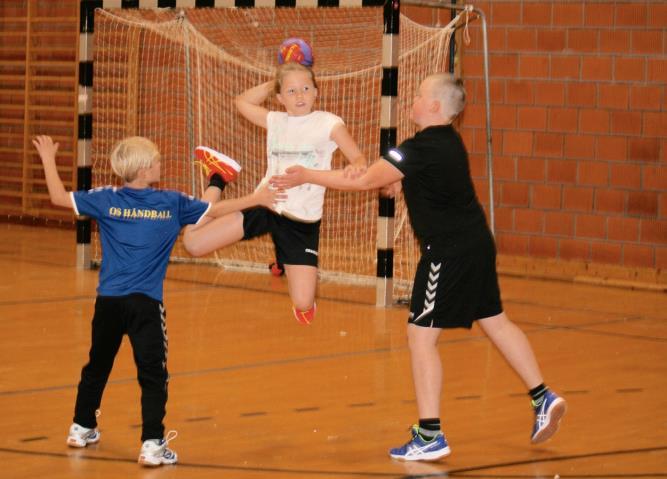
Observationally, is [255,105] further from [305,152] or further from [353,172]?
[353,172]

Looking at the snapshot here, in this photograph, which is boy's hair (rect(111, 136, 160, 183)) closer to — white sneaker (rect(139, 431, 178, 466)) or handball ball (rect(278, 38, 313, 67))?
white sneaker (rect(139, 431, 178, 466))

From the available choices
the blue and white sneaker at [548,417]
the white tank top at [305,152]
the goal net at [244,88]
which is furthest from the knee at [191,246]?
the goal net at [244,88]

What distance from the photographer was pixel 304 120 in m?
6.67

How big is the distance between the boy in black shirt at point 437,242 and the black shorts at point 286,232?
1.57m

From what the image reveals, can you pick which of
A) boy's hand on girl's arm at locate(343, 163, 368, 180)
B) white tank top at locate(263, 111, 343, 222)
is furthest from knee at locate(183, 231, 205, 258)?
boy's hand on girl's arm at locate(343, 163, 368, 180)

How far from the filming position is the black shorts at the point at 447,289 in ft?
16.3

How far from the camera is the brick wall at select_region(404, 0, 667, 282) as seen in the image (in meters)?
11.0

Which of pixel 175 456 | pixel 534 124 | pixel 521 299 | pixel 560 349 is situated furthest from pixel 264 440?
pixel 534 124

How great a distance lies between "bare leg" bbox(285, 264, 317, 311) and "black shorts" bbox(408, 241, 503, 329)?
5.61 ft

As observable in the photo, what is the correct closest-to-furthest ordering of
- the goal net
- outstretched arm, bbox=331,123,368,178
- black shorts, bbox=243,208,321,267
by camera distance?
outstretched arm, bbox=331,123,368,178 → black shorts, bbox=243,208,321,267 → the goal net

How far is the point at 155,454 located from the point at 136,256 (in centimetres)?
77

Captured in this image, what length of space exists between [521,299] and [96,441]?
18.3 ft

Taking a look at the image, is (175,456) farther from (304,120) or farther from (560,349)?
(560,349)

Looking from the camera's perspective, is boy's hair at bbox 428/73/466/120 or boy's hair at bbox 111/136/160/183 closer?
boy's hair at bbox 111/136/160/183
